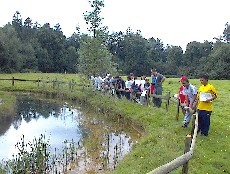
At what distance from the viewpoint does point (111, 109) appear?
1808 cm

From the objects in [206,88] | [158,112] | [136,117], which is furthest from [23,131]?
[206,88]

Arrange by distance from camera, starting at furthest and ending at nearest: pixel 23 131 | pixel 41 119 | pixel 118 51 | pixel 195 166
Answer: pixel 118 51 → pixel 41 119 → pixel 23 131 → pixel 195 166

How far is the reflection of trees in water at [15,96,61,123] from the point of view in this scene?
18.5 m

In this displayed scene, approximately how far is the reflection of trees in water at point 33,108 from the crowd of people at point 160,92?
3.63 metres

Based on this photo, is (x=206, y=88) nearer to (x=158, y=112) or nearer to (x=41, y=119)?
(x=158, y=112)

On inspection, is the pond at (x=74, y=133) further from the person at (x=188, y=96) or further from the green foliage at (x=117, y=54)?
the green foliage at (x=117, y=54)

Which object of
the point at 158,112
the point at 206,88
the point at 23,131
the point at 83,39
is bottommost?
the point at 23,131

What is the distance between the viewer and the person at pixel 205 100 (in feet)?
31.7

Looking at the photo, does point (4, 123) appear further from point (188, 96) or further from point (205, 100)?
point (205, 100)

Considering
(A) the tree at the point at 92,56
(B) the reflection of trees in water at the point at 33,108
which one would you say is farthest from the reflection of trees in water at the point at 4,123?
(A) the tree at the point at 92,56

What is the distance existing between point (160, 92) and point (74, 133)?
5.02 meters

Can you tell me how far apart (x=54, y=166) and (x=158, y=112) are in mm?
6599

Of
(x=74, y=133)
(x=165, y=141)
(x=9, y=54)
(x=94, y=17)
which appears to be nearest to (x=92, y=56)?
(x=94, y=17)

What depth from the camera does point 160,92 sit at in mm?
16344
